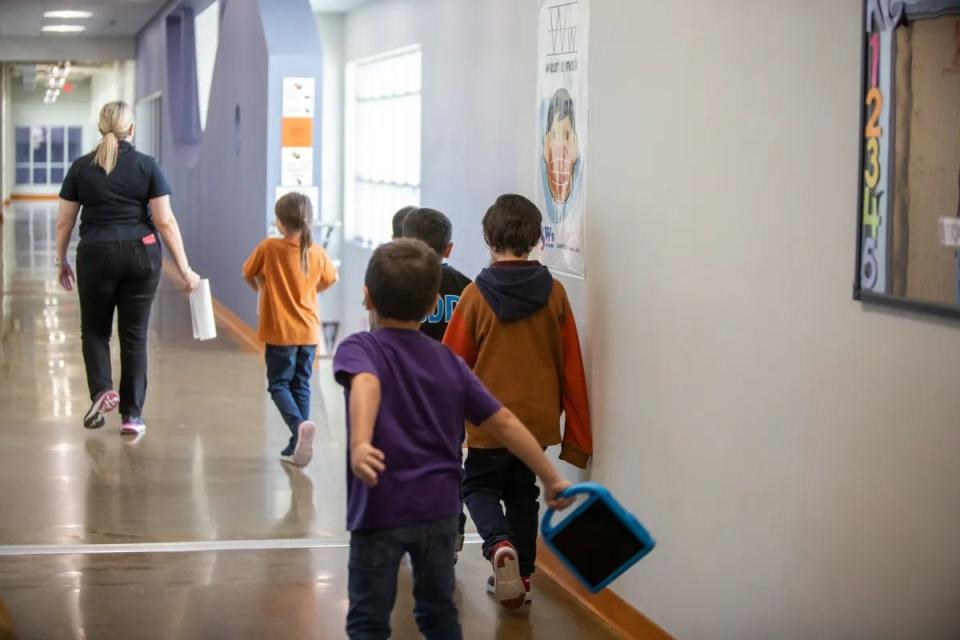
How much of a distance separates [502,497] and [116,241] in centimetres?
289

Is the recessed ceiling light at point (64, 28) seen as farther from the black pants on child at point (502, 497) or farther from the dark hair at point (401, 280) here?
the dark hair at point (401, 280)

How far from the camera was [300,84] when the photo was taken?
9656 mm

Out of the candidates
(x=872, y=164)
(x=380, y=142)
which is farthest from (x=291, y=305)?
→ (x=380, y=142)

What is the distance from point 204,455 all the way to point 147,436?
0.51 m

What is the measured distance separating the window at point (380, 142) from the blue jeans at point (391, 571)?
6.00 metres

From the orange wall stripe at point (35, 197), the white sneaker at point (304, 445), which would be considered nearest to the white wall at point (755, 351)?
the white sneaker at point (304, 445)

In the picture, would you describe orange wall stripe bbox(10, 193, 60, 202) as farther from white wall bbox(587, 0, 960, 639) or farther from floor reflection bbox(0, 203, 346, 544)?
white wall bbox(587, 0, 960, 639)

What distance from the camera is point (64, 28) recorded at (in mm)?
19969

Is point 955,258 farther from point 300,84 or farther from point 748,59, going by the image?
point 300,84

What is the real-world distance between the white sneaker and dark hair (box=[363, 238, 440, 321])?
119 inches

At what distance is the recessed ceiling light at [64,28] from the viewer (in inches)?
770

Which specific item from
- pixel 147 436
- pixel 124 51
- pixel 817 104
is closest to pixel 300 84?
pixel 147 436

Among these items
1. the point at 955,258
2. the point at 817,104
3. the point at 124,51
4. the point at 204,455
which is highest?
the point at 124,51

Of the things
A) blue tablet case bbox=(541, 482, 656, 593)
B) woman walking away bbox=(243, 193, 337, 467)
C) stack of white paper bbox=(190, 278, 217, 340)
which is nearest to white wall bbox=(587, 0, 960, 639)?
blue tablet case bbox=(541, 482, 656, 593)
